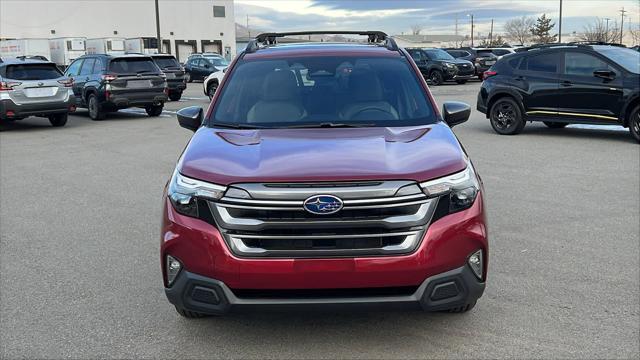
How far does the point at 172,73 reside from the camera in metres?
23.1

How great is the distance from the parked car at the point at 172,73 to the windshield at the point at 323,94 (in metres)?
18.6

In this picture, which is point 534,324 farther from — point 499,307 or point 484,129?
point 484,129

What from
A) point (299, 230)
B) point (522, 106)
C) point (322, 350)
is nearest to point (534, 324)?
point (322, 350)

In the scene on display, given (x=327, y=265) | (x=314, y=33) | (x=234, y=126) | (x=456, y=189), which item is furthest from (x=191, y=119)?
(x=456, y=189)

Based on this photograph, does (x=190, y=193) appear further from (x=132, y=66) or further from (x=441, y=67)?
(x=441, y=67)

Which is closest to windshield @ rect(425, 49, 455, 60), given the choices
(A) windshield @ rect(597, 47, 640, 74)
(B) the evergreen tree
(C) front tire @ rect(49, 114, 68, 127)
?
(A) windshield @ rect(597, 47, 640, 74)

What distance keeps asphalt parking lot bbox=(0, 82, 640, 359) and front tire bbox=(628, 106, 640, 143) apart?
Result: 6.84 ft

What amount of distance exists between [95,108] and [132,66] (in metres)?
1.49

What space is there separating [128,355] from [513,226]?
13.1ft

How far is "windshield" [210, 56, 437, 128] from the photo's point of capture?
454cm

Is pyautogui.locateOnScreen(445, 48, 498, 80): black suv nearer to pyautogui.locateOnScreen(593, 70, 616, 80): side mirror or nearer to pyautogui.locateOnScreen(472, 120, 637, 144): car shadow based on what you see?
pyautogui.locateOnScreen(472, 120, 637, 144): car shadow

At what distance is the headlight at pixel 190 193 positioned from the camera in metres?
3.44

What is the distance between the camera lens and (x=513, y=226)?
6.38 meters

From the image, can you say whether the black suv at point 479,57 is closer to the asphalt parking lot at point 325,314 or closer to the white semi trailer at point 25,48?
the asphalt parking lot at point 325,314
